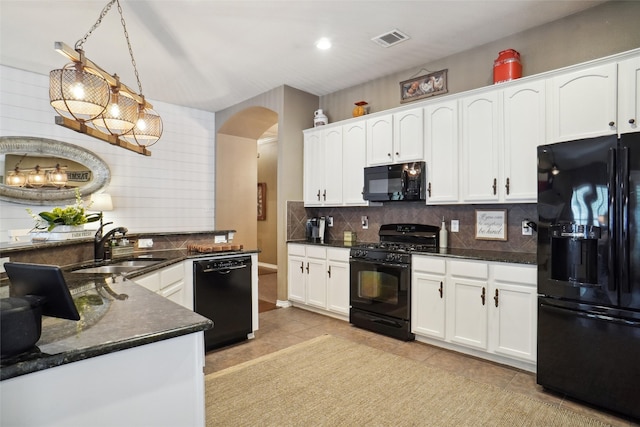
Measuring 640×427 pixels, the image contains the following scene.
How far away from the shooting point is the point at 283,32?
130 inches

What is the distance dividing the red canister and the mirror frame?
499cm

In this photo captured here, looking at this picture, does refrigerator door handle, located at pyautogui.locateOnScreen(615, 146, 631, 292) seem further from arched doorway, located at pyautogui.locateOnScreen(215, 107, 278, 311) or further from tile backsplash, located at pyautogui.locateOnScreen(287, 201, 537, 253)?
arched doorway, located at pyautogui.locateOnScreen(215, 107, 278, 311)

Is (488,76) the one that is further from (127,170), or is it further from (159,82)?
(127,170)

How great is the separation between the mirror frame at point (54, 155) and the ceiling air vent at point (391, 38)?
401cm

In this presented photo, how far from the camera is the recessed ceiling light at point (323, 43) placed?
3453 millimetres

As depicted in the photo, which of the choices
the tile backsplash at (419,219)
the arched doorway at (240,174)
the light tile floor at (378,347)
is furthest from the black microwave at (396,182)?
the arched doorway at (240,174)

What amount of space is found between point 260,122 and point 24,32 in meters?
3.16

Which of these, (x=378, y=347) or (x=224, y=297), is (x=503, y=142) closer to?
(x=378, y=347)

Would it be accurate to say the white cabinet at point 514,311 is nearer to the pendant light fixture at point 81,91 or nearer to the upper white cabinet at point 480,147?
the upper white cabinet at point 480,147

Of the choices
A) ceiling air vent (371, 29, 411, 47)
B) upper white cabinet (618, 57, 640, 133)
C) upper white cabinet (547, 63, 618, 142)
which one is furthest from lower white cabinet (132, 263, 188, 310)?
upper white cabinet (618, 57, 640, 133)

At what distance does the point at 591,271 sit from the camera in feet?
7.39

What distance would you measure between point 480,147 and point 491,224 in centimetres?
79

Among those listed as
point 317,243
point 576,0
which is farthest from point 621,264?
point 317,243

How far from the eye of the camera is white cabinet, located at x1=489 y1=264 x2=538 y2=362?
268 cm
